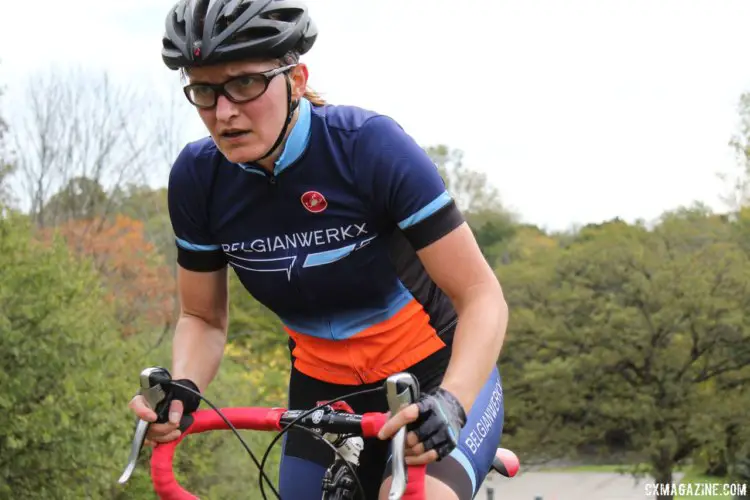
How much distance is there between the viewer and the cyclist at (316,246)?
11.0ft

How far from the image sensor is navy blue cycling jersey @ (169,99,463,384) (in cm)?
342

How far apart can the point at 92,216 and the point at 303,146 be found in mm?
43963

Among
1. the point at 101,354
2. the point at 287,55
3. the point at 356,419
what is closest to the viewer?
the point at 356,419

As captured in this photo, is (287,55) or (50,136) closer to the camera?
(287,55)

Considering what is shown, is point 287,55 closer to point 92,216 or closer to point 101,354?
point 101,354

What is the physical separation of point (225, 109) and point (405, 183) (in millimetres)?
A: 603

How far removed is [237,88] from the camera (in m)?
3.37

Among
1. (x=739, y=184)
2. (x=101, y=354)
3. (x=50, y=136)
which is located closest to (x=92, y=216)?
(x=50, y=136)

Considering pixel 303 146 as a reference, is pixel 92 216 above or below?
below

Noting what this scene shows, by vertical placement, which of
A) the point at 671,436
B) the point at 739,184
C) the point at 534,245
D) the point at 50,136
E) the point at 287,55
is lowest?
the point at 671,436

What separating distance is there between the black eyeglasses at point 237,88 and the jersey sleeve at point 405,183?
0.36 m

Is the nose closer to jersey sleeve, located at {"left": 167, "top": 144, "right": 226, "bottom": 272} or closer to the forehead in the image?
the forehead

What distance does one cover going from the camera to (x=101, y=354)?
21953 mm

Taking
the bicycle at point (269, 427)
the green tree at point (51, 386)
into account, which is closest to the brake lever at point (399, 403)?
the bicycle at point (269, 427)
